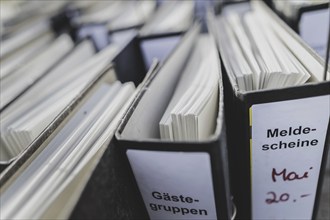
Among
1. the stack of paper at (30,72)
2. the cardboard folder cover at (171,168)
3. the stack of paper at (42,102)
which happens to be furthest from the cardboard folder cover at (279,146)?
the stack of paper at (30,72)

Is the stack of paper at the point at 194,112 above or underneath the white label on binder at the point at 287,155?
above

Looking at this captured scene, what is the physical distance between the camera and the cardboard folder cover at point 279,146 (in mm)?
689

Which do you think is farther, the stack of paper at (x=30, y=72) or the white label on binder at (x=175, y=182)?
the stack of paper at (x=30, y=72)

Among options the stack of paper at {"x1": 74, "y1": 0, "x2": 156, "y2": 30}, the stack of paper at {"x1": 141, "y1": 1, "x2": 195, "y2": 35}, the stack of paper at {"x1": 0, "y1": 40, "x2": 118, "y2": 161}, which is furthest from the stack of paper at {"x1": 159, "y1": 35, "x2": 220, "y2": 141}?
the stack of paper at {"x1": 74, "y1": 0, "x2": 156, "y2": 30}

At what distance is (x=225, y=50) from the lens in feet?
3.34

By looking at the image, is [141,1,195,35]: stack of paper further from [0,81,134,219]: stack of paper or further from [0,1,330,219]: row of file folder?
[0,81,134,219]: stack of paper

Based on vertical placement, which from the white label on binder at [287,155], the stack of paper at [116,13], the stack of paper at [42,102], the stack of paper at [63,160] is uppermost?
the stack of paper at [116,13]

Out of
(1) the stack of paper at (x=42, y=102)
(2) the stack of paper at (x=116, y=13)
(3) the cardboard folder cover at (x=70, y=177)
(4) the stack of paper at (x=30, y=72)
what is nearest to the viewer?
(3) the cardboard folder cover at (x=70, y=177)

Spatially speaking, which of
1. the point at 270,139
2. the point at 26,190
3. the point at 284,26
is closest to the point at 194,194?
the point at 270,139

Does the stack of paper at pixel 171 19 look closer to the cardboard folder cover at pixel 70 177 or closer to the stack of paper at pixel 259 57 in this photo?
the stack of paper at pixel 259 57

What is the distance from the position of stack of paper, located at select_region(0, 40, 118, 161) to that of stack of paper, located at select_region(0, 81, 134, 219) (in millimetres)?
121

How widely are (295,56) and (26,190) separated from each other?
0.81 meters

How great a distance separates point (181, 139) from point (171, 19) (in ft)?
3.51

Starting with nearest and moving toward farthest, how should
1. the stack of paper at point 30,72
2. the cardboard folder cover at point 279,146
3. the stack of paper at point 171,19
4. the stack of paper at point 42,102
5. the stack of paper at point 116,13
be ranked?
1. the cardboard folder cover at point 279,146
2. the stack of paper at point 42,102
3. the stack of paper at point 30,72
4. the stack of paper at point 171,19
5. the stack of paper at point 116,13
